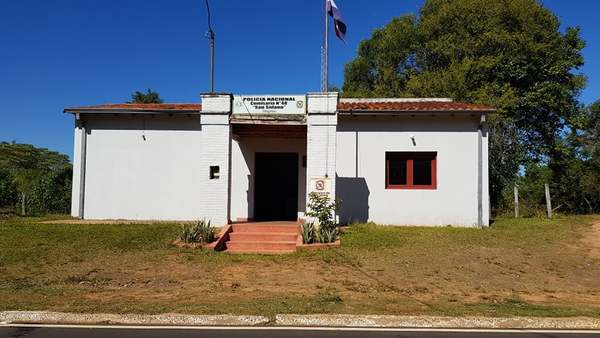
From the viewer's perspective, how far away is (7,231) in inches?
528

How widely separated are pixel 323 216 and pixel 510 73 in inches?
792

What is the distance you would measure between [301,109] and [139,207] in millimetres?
6617

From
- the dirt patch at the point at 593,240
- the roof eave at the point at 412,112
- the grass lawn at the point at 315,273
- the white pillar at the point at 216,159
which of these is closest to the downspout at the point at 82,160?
the grass lawn at the point at 315,273

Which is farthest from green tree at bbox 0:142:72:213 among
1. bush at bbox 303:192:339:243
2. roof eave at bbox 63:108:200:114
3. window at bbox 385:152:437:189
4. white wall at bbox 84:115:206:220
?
window at bbox 385:152:437:189

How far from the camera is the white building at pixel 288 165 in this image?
51.1ft

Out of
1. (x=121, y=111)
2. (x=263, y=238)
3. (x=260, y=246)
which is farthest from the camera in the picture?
(x=121, y=111)

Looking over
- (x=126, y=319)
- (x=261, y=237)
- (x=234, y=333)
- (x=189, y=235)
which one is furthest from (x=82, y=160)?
(x=234, y=333)

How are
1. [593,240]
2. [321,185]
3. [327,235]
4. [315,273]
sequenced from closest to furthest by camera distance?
1. [315,273]
2. [327,235]
3. [321,185]
4. [593,240]

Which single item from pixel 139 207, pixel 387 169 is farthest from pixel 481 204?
pixel 139 207

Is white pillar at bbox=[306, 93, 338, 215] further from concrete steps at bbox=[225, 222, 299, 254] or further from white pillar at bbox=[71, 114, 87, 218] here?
white pillar at bbox=[71, 114, 87, 218]

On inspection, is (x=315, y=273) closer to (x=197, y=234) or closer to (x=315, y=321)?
(x=315, y=321)

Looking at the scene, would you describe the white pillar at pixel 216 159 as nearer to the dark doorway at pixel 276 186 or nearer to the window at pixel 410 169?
the dark doorway at pixel 276 186

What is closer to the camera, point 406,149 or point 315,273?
point 315,273

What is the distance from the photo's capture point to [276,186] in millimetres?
16625
